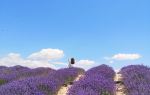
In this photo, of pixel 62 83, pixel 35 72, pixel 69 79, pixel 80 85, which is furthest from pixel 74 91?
pixel 35 72

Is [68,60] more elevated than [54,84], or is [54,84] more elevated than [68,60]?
[68,60]

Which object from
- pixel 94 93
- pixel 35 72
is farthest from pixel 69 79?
pixel 94 93

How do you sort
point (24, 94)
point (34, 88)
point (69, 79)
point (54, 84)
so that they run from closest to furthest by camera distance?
point (24, 94) → point (34, 88) → point (54, 84) → point (69, 79)

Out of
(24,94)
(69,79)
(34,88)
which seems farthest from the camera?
(69,79)

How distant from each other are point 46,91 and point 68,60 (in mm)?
14843

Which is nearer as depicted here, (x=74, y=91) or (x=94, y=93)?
(x=94, y=93)

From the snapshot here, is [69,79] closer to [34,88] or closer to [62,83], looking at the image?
[62,83]

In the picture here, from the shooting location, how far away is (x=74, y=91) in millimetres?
12125

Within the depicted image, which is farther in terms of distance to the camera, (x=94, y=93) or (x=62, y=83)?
(x=62, y=83)

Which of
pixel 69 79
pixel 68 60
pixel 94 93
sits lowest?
pixel 94 93

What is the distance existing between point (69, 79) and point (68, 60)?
Answer: 377 inches

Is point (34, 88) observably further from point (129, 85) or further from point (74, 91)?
point (129, 85)

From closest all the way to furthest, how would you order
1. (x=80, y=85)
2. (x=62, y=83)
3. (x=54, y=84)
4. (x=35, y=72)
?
1. (x=80, y=85)
2. (x=54, y=84)
3. (x=62, y=83)
4. (x=35, y=72)

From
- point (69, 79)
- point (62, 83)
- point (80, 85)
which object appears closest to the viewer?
point (80, 85)
